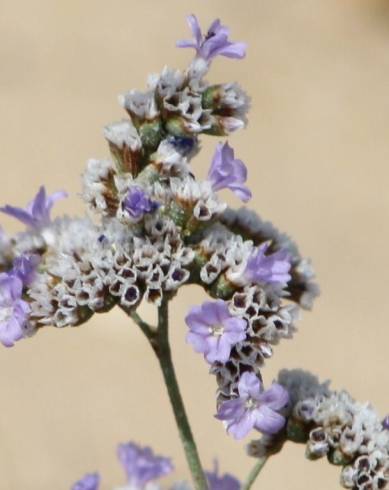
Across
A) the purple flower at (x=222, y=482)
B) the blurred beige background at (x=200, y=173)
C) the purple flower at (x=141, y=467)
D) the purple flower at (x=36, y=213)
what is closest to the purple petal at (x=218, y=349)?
the purple flower at (x=141, y=467)

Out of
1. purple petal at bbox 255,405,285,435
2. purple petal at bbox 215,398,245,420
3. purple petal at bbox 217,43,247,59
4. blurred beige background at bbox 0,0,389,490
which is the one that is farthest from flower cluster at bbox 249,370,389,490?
blurred beige background at bbox 0,0,389,490

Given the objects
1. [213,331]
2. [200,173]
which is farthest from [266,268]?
[200,173]

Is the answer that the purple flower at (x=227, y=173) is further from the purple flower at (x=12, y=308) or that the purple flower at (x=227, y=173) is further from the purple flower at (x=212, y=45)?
the purple flower at (x=12, y=308)

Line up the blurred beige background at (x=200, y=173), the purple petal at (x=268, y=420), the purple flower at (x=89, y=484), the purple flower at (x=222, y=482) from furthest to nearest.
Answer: the blurred beige background at (x=200, y=173), the purple flower at (x=222, y=482), the purple petal at (x=268, y=420), the purple flower at (x=89, y=484)

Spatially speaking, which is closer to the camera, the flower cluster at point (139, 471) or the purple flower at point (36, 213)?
the flower cluster at point (139, 471)

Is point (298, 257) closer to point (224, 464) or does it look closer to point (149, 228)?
point (149, 228)

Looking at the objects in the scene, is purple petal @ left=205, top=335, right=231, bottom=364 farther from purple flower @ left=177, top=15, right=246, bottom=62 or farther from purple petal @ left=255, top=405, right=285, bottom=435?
purple flower @ left=177, top=15, right=246, bottom=62

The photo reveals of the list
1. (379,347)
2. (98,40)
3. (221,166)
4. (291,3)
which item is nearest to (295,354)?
(379,347)
